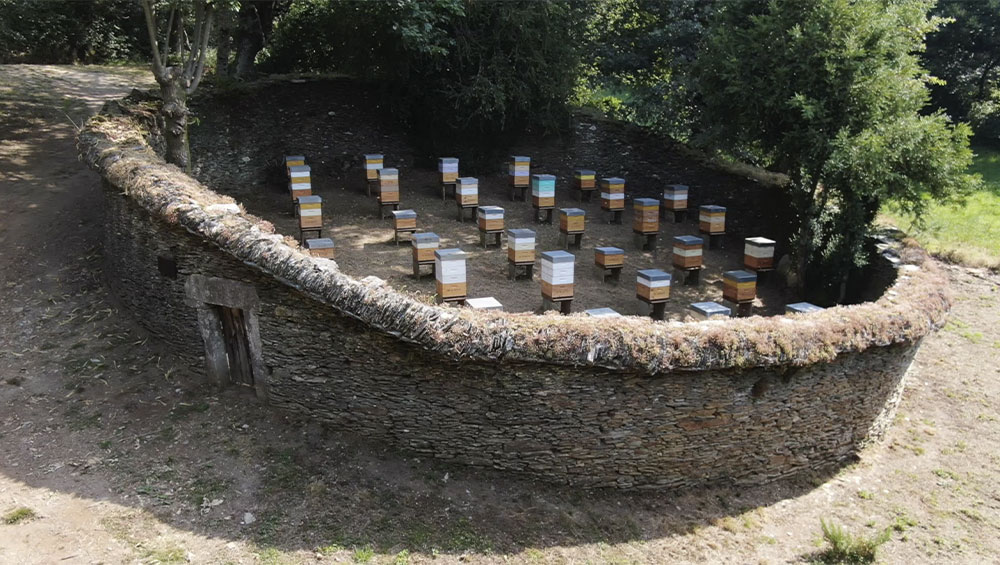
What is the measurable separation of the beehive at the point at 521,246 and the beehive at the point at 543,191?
2991 mm

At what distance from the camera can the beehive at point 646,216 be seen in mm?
14930

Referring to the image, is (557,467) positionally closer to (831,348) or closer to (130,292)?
(831,348)

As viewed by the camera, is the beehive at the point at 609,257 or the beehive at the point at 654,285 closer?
the beehive at the point at 654,285

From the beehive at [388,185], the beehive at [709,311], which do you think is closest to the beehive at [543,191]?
the beehive at [388,185]

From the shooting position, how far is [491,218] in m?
14.2

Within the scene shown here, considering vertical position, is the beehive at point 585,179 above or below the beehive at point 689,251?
above

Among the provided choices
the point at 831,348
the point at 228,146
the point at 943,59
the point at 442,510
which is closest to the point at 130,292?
the point at 442,510

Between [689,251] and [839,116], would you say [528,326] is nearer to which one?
[689,251]

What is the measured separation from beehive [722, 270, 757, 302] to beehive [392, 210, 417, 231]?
5.78 m

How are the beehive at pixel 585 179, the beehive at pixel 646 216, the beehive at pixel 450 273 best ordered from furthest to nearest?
the beehive at pixel 585 179
the beehive at pixel 646 216
the beehive at pixel 450 273

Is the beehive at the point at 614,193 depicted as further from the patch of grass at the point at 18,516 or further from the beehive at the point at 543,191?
the patch of grass at the point at 18,516

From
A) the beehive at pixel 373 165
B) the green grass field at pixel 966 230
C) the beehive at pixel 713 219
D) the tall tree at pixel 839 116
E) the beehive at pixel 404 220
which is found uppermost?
the tall tree at pixel 839 116

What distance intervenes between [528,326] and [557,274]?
3.80 meters

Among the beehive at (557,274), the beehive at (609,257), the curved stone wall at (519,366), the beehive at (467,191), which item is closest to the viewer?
the curved stone wall at (519,366)
